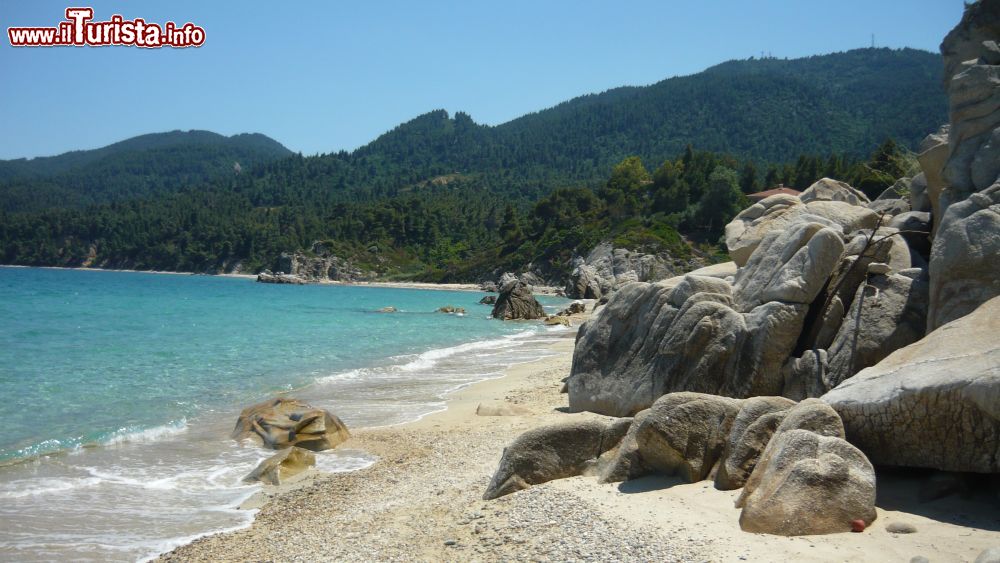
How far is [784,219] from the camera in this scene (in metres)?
16.0

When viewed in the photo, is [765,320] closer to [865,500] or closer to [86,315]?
[865,500]

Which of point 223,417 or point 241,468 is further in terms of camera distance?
point 223,417

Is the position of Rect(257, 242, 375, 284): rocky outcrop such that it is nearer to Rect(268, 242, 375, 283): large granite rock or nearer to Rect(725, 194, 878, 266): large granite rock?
Rect(268, 242, 375, 283): large granite rock

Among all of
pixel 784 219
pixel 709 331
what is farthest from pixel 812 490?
pixel 784 219

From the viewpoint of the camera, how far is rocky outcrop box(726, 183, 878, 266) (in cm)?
1351

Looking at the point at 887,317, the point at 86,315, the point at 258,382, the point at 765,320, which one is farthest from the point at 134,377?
the point at 86,315

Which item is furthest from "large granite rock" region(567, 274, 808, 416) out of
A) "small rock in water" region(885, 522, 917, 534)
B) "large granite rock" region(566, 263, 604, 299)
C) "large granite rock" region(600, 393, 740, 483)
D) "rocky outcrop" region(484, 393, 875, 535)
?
"large granite rock" region(566, 263, 604, 299)

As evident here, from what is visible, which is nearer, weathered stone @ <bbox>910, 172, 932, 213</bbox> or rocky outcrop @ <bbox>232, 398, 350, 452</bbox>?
rocky outcrop @ <bbox>232, 398, 350, 452</bbox>

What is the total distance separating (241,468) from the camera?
1223cm

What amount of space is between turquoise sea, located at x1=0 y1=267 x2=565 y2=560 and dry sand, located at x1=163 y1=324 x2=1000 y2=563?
3.43 ft

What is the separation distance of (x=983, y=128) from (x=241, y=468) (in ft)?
40.1

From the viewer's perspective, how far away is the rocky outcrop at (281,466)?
37.5ft

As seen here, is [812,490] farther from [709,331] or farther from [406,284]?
[406,284]

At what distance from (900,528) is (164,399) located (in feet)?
53.0
